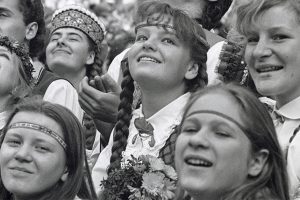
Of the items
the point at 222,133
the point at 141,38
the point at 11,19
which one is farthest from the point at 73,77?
the point at 222,133

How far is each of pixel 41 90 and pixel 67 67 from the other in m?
0.66

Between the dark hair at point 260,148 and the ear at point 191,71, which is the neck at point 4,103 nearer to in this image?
the ear at point 191,71

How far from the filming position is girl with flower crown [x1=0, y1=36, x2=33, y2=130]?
5.33 meters

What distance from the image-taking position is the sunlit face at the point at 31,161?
4.35 meters

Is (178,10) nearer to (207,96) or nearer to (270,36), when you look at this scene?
(270,36)

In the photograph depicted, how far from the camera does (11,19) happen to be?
6.14 meters

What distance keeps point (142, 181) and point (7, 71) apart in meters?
1.45

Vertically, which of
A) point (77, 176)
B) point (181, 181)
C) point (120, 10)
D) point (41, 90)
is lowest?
point (181, 181)

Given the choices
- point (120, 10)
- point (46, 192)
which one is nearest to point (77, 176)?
point (46, 192)

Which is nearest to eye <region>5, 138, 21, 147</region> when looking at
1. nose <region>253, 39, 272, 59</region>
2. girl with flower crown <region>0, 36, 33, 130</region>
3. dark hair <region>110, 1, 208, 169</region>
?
dark hair <region>110, 1, 208, 169</region>

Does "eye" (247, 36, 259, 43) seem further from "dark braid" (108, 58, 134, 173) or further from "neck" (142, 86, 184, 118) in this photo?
"dark braid" (108, 58, 134, 173)

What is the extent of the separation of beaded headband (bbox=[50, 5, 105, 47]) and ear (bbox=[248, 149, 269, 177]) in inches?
125

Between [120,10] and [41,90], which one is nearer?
[41,90]

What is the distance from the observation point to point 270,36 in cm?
432
